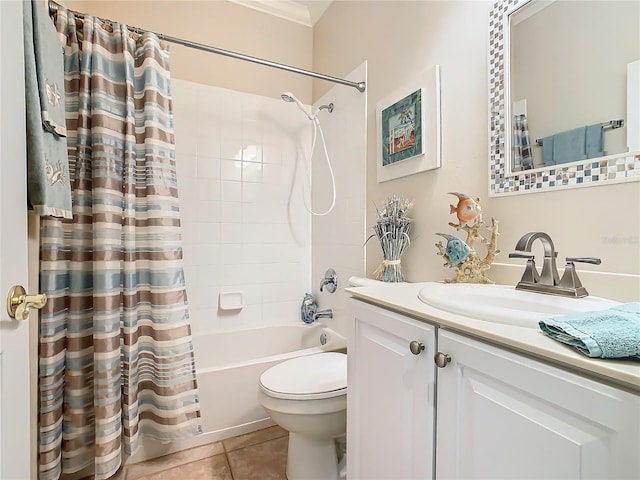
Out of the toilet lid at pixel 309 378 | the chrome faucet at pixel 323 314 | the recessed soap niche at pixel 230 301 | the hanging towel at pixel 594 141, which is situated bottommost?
the toilet lid at pixel 309 378

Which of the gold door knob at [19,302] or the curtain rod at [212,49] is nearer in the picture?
the gold door knob at [19,302]

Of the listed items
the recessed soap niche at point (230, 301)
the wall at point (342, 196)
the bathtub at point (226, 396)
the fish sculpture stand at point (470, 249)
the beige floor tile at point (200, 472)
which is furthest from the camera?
the recessed soap niche at point (230, 301)

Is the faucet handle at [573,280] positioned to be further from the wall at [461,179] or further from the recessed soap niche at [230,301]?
the recessed soap niche at [230,301]

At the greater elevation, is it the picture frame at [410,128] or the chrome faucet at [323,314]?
the picture frame at [410,128]

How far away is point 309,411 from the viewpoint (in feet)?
3.89

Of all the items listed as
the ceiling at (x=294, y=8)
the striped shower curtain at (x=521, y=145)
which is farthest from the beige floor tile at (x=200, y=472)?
the ceiling at (x=294, y=8)

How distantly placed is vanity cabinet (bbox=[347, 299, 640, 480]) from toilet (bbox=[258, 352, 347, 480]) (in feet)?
0.75

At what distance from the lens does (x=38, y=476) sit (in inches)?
45.9

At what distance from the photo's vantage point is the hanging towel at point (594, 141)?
0.79 meters

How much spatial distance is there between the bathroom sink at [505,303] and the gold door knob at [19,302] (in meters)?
0.91

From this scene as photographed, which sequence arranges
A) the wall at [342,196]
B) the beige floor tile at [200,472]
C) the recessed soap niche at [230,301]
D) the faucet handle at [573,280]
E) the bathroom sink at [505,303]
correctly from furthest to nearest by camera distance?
the recessed soap niche at [230,301], the wall at [342,196], the beige floor tile at [200,472], the faucet handle at [573,280], the bathroom sink at [505,303]

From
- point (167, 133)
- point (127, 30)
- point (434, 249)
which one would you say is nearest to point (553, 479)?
point (434, 249)

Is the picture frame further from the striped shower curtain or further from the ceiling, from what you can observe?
the ceiling

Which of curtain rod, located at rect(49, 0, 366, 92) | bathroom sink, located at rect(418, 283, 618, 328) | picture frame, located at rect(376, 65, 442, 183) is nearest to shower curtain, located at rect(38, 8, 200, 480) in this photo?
curtain rod, located at rect(49, 0, 366, 92)
